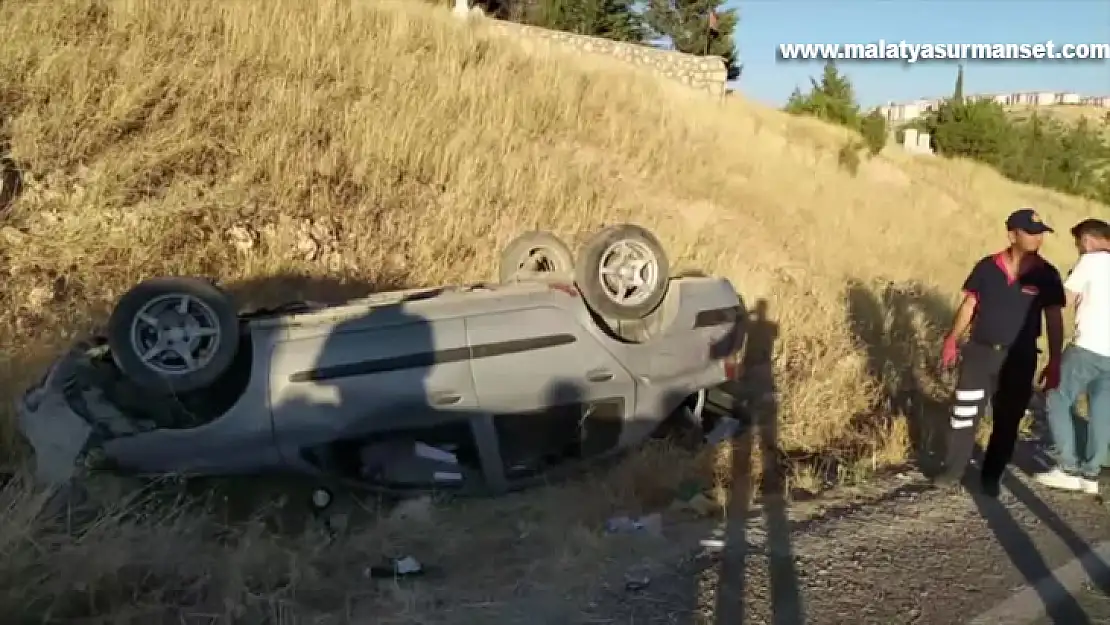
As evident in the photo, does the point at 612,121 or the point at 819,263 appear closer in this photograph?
the point at 819,263

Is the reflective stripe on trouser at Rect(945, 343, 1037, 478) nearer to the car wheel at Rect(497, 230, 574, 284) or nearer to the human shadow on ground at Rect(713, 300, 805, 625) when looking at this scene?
the human shadow on ground at Rect(713, 300, 805, 625)

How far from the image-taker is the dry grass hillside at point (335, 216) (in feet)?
12.8

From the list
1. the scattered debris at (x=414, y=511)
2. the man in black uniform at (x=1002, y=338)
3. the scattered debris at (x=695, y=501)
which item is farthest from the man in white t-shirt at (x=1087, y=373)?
the scattered debris at (x=414, y=511)

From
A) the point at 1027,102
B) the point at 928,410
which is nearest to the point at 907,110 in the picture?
the point at 1027,102

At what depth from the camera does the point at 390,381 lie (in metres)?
4.44

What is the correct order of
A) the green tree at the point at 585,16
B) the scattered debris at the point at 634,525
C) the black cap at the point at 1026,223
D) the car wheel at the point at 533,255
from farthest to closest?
1. the green tree at the point at 585,16
2. the car wheel at the point at 533,255
3. the black cap at the point at 1026,223
4. the scattered debris at the point at 634,525

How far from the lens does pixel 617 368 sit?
5.04 metres

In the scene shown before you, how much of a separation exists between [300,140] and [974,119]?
34.5 meters

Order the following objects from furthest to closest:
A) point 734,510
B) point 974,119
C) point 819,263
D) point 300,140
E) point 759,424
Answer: point 974,119, point 819,263, point 300,140, point 759,424, point 734,510

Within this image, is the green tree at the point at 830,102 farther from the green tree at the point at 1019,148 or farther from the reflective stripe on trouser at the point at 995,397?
the reflective stripe on trouser at the point at 995,397

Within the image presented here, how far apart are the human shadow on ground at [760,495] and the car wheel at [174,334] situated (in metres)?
2.51

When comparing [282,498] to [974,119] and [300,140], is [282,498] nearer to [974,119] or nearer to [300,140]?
[300,140]

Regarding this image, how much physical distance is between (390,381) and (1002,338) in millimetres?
3487

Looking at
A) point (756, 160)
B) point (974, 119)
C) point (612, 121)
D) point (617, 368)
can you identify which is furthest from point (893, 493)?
point (974, 119)
